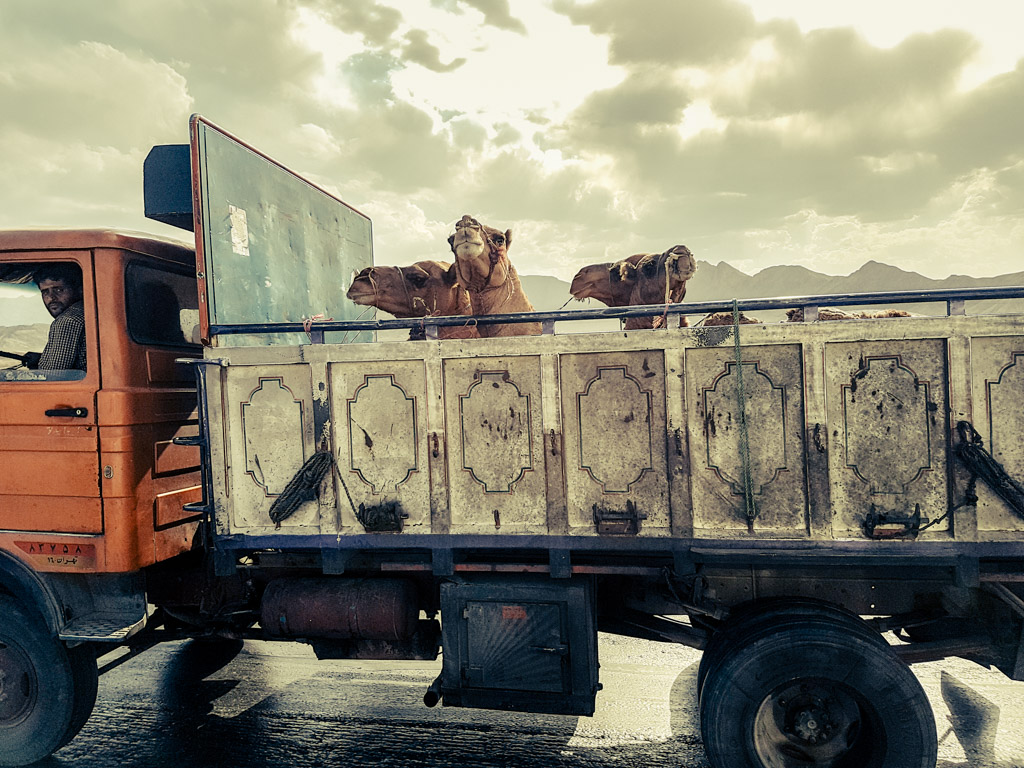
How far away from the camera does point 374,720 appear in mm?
4148

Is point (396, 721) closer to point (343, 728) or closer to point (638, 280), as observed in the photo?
point (343, 728)

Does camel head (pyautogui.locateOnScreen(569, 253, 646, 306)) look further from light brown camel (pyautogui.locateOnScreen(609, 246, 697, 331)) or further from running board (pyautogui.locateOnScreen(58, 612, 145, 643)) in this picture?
running board (pyautogui.locateOnScreen(58, 612, 145, 643))

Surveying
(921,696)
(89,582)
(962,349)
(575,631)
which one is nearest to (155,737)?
(89,582)

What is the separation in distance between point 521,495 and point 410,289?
2.22m

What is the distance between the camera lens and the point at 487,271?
4547mm

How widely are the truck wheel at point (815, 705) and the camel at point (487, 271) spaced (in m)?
2.65

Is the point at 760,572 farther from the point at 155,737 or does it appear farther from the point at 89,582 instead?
the point at 155,737

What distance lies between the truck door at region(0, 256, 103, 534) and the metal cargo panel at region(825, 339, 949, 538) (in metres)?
4.21

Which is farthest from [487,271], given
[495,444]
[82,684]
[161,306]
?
[82,684]

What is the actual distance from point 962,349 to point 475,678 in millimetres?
3092

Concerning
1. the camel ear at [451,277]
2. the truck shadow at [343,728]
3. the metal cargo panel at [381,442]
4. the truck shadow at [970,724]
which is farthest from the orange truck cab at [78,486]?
the truck shadow at [970,724]

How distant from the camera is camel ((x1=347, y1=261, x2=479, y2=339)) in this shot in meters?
4.59

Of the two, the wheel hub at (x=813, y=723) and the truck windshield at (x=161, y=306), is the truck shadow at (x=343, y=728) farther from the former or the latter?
the truck windshield at (x=161, y=306)

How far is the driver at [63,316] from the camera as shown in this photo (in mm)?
3604
